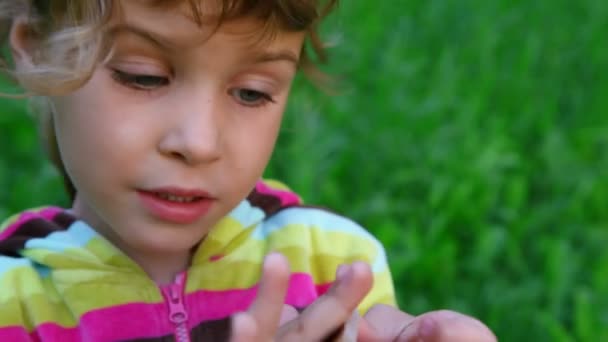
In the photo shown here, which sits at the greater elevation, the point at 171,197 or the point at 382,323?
the point at 171,197

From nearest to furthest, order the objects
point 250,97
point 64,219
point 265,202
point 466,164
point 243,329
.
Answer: point 243,329 < point 250,97 < point 64,219 < point 265,202 < point 466,164

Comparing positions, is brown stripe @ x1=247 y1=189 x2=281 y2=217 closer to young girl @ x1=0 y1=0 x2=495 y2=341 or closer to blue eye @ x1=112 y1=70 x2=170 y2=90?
young girl @ x1=0 y1=0 x2=495 y2=341

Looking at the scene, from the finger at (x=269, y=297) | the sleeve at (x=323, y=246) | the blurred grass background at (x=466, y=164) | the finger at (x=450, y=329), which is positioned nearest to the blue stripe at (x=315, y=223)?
the sleeve at (x=323, y=246)

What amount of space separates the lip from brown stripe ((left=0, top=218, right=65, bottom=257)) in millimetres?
293

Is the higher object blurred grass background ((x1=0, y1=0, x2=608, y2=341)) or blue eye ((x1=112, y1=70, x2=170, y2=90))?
blue eye ((x1=112, y1=70, x2=170, y2=90))

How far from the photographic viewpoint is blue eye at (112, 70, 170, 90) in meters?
1.59

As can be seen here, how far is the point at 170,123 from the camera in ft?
5.13

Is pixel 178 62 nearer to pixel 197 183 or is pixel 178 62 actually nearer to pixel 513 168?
pixel 197 183

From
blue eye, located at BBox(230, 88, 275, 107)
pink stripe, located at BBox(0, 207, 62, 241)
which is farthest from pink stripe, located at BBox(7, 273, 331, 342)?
blue eye, located at BBox(230, 88, 275, 107)

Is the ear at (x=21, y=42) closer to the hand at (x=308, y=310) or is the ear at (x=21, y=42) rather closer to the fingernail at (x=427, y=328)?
the hand at (x=308, y=310)

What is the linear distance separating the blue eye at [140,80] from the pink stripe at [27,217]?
1.28 ft

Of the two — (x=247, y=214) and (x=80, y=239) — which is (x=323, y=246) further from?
(x=80, y=239)

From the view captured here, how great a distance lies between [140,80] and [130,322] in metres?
0.38

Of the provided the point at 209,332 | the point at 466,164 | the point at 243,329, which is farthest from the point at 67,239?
the point at 466,164
